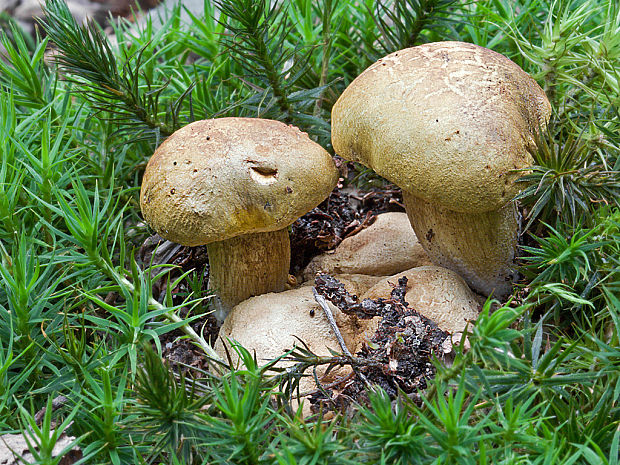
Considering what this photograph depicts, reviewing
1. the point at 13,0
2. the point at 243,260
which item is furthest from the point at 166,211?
the point at 13,0

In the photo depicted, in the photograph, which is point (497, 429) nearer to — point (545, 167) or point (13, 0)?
point (545, 167)

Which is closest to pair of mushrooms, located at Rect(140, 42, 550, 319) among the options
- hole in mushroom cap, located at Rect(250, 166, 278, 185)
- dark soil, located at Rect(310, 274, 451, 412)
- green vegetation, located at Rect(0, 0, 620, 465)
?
hole in mushroom cap, located at Rect(250, 166, 278, 185)

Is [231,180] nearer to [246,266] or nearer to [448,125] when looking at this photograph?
[246,266]

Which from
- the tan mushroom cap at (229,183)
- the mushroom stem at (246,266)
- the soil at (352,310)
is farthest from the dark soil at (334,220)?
the tan mushroom cap at (229,183)

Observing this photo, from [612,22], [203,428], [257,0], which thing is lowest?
[203,428]

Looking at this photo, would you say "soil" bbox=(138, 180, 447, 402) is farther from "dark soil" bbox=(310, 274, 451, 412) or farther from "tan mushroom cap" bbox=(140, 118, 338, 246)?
"tan mushroom cap" bbox=(140, 118, 338, 246)

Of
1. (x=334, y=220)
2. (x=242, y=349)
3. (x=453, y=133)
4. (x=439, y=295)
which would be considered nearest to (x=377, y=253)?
(x=334, y=220)
